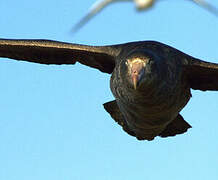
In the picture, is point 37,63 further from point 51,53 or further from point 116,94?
point 116,94

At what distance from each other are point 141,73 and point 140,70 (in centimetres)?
6

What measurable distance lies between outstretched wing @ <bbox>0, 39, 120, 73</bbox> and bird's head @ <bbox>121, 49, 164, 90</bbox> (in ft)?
5.54

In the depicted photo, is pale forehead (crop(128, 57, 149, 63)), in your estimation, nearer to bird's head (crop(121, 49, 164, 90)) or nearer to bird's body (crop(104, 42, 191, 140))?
bird's head (crop(121, 49, 164, 90))

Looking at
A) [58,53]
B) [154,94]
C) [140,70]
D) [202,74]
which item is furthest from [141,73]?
[58,53]

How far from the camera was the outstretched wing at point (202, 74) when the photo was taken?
10484mm

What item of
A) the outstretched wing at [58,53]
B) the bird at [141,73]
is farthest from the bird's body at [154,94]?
the outstretched wing at [58,53]

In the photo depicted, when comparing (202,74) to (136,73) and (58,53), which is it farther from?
(58,53)

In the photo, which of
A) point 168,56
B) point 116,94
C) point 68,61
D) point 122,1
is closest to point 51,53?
point 68,61

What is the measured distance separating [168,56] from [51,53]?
3228 millimetres

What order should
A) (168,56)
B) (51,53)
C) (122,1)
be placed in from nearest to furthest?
(122,1), (168,56), (51,53)

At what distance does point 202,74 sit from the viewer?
10.9 m

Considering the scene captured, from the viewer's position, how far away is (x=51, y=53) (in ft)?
39.0

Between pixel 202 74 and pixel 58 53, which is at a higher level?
pixel 58 53

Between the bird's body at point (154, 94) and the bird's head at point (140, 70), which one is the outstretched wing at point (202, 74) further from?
the bird's head at point (140, 70)
